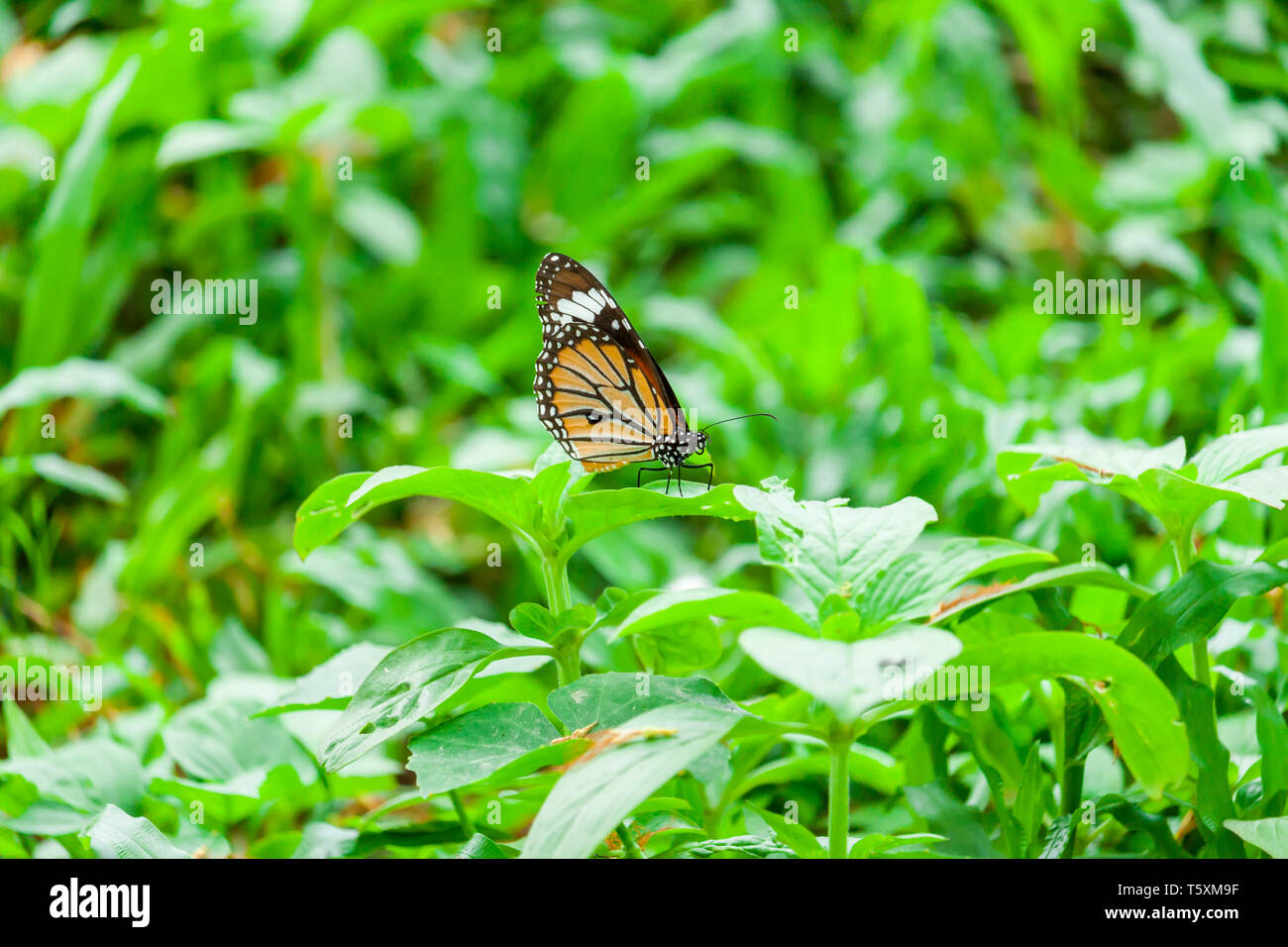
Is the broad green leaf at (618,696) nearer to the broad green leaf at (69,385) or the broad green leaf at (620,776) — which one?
the broad green leaf at (620,776)

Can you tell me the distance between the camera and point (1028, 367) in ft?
5.51

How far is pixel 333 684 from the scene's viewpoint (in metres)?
0.85

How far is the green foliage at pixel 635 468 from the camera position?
715mm

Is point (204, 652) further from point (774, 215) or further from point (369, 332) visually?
point (774, 215)

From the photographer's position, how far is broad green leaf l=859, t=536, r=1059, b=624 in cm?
66

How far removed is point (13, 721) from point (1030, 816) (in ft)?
3.52

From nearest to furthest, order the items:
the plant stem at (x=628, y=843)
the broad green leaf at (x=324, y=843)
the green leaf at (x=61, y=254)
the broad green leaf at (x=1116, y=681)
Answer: the broad green leaf at (x=1116, y=681) < the plant stem at (x=628, y=843) < the broad green leaf at (x=324, y=843) < the green leaf at (x=61, y=254)

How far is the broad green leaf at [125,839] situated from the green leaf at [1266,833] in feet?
2.51

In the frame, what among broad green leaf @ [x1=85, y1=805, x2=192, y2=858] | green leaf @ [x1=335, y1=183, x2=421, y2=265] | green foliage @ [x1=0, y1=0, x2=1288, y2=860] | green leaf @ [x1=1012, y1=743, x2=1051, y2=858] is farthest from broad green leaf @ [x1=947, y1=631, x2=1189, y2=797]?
green leaf @ [x1=335, y1=183, x2=421, y2=265]

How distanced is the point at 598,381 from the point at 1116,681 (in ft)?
2.16

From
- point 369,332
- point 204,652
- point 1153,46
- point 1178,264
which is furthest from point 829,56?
point 204,652
